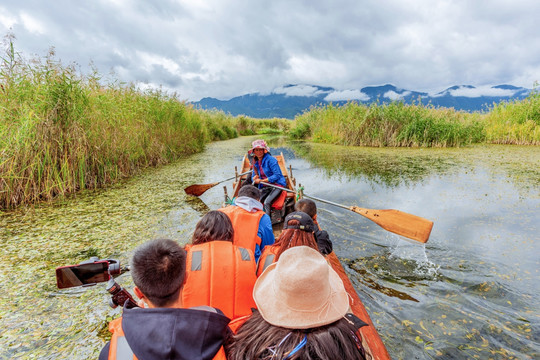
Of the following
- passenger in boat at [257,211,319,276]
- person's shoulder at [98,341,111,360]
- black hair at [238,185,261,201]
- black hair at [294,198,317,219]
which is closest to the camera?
person's shoulder at [98,341,111,360]

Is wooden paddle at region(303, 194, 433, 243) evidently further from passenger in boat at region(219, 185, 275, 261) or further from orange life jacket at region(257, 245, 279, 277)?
orange life jacket at region(257, 245, 279, 277)

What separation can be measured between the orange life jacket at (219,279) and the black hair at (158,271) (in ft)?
0.95

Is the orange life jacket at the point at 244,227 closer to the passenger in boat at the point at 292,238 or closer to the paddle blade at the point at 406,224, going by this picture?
the passenger in boat at the point at 292,238

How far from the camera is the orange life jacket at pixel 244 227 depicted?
2205 mm

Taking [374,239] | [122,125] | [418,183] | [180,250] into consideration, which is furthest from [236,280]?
[122,125]

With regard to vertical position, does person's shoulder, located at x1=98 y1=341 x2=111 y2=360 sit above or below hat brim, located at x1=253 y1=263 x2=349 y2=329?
below

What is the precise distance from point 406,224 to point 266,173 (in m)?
2.46

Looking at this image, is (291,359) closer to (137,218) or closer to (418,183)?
(137,218)

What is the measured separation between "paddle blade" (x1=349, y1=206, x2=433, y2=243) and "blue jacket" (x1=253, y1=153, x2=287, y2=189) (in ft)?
5.69

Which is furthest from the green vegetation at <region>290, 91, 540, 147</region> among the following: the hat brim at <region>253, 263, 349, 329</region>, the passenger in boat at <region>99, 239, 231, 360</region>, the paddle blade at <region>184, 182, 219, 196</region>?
the passenger in boat at <region>99, 239, 231, 360</region>

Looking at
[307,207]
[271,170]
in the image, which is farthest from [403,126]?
[307,207]

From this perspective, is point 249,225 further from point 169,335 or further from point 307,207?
point 169,335

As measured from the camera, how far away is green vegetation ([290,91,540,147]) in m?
10.9

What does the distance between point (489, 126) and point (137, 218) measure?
591 inches
